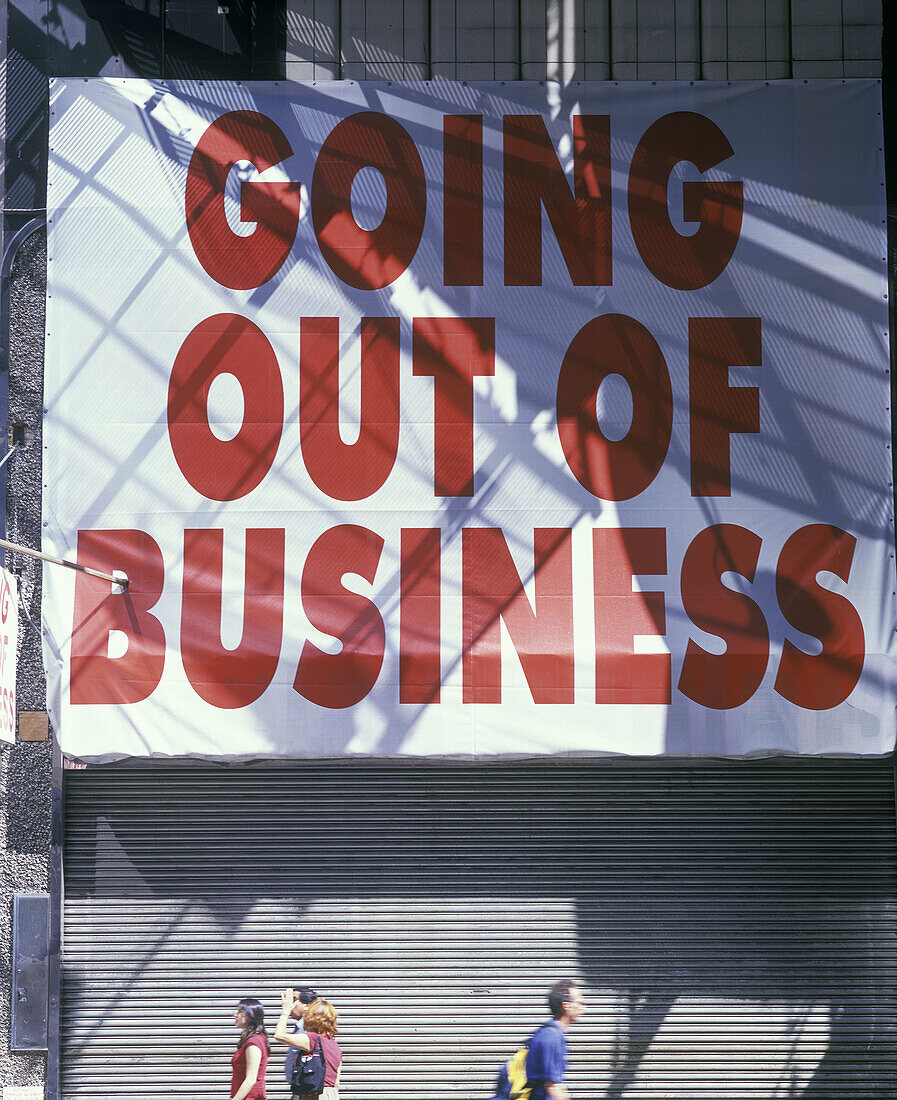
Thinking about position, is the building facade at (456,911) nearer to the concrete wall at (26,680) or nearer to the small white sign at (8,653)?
the concrete wall at (26,680)

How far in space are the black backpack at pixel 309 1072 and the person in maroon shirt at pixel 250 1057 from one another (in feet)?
1.06

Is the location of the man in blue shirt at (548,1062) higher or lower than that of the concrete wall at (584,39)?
lower

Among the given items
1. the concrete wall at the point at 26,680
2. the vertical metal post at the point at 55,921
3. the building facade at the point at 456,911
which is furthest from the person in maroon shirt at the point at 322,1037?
the concrete wall at the point at 26,680

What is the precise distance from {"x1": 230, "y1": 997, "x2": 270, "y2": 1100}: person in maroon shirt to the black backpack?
12.7 inches

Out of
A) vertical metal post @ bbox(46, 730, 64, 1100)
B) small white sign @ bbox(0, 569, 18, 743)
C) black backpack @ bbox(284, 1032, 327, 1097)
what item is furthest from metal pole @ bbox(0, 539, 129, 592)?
black backpack @ bbox(284, 1032, 327, 1097)

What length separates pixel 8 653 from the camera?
7734mm

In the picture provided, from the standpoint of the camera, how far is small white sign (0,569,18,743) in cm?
755

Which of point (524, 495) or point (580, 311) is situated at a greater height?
point (580, 311)

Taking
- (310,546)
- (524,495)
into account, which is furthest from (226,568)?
(524,495)

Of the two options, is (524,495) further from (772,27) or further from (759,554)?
(772,27)

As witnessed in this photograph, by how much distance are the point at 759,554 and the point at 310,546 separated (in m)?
3.64

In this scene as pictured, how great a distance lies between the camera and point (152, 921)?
821cm

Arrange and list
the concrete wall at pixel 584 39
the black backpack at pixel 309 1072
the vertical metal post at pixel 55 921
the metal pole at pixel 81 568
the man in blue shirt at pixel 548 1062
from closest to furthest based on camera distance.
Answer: the man in blue shirt at pixel 548 1062 → the black backpack at pixel 309 1072 → the metal pole at pixel 81 568 → the vertical metal post at pixel 55 921 → the concrete wall at pixel 584 39

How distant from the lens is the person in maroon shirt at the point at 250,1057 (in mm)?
7078
